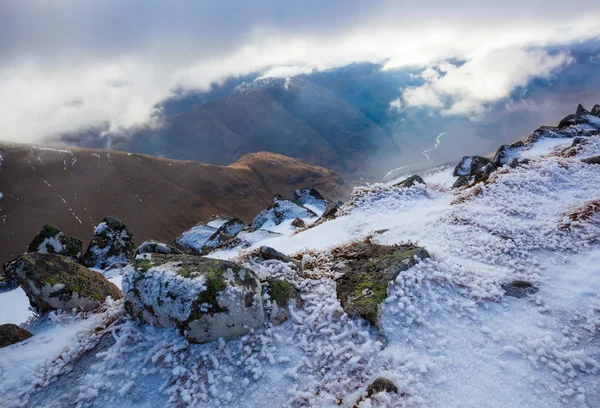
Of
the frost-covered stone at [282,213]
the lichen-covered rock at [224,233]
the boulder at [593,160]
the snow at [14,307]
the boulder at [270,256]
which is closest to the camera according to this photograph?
the boulder at [270,256]

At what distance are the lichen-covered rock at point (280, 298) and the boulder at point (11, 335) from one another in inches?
285

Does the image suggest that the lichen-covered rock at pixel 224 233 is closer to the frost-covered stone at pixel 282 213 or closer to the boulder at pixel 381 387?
the frost-covered stone at pixel 282 213

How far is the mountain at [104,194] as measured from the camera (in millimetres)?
113125

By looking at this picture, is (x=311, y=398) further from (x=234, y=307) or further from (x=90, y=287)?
(x=90, y=287)

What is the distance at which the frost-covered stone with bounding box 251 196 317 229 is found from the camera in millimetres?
37344

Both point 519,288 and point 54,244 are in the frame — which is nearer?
point 519,288

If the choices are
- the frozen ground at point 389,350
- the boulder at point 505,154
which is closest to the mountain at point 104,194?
the boulder at point 505,154

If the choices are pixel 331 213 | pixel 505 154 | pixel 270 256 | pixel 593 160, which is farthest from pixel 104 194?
pixel 593 160

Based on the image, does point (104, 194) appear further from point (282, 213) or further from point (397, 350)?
point (397, 350)

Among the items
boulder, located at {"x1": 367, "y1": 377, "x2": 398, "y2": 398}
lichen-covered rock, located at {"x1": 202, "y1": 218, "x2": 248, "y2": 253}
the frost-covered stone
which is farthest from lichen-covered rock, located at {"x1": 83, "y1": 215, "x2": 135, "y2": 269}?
boulder, located at {"x1": 367, "y1": 377, "x2": 398, "y2": 398}

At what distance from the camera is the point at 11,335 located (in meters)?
9.38

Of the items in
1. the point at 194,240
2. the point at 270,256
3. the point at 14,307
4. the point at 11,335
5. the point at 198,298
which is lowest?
the point at 194,240

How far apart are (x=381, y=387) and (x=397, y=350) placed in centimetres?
119

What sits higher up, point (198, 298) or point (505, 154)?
point (198, 298)
